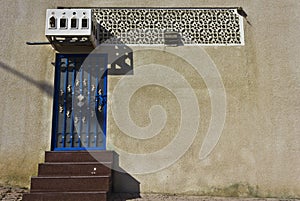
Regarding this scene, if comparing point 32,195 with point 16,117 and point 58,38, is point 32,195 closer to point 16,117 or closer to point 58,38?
point 16,117

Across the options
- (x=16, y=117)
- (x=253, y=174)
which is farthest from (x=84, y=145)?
(x=253, y=174)

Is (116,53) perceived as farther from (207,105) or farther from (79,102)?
(207,105)

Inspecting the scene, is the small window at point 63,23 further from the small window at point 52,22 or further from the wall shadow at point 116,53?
the wall shadow at point 116,53

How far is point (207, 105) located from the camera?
214 inches

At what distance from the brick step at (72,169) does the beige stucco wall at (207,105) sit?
562 mm

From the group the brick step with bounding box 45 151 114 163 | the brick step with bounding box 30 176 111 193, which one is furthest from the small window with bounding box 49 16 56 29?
the brick step with bounding box 30 176 111 193

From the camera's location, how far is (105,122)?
17.7 ft

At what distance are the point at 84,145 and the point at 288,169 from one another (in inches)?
130

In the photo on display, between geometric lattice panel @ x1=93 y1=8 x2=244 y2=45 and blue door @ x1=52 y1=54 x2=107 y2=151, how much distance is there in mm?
566

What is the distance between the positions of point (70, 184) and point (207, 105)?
2.50 m

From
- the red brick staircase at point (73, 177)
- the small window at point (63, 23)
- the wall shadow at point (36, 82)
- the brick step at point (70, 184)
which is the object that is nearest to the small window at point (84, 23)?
the small window at point (63, 23)

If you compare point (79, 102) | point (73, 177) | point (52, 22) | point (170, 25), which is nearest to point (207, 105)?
point (170, 25)

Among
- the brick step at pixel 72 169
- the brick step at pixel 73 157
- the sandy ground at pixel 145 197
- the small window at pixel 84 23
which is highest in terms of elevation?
the small window at pixel 84 23

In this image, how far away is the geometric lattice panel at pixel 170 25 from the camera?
572 cm
